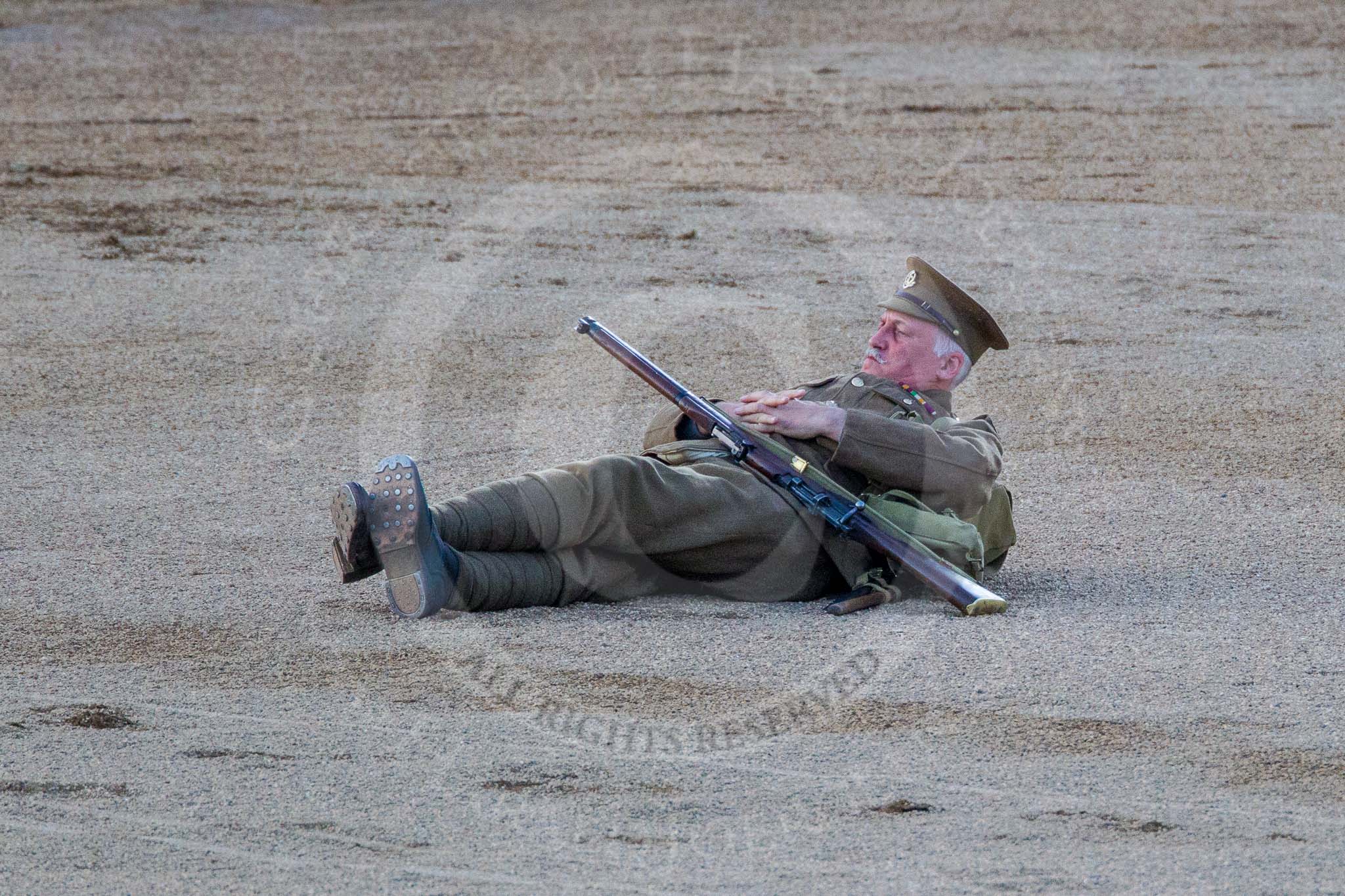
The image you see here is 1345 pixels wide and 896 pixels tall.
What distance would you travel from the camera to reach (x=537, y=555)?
437cm

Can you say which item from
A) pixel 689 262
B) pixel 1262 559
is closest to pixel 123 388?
pixel 689 262

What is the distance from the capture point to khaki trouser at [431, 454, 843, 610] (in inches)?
165

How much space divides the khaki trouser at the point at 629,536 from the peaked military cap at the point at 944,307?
749 mm

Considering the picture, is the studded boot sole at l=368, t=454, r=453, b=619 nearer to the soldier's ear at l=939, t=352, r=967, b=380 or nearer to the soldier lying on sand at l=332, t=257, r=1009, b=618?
the soldier lying on sand at l=332, t=257, r=1009, b=618

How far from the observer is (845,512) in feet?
14.7

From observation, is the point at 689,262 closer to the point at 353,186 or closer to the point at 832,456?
the point at 353,186

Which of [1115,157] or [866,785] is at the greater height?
[1115,157]

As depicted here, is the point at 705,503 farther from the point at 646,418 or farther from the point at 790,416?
the point at 646,418

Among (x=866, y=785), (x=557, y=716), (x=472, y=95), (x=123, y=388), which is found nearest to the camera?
(x=866, y=785)

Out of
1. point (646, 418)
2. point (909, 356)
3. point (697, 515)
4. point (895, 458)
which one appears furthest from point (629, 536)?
point (646, 418)

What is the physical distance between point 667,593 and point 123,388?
348 cm

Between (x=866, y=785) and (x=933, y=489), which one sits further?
(x=933, y=489)

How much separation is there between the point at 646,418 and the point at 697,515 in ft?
8.13

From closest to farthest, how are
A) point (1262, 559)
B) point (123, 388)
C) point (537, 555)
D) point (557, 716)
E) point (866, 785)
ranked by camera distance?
point (866, 785) < point (557, 716) < point (537, 555) < point (1262, 559) < point (123, 388)
